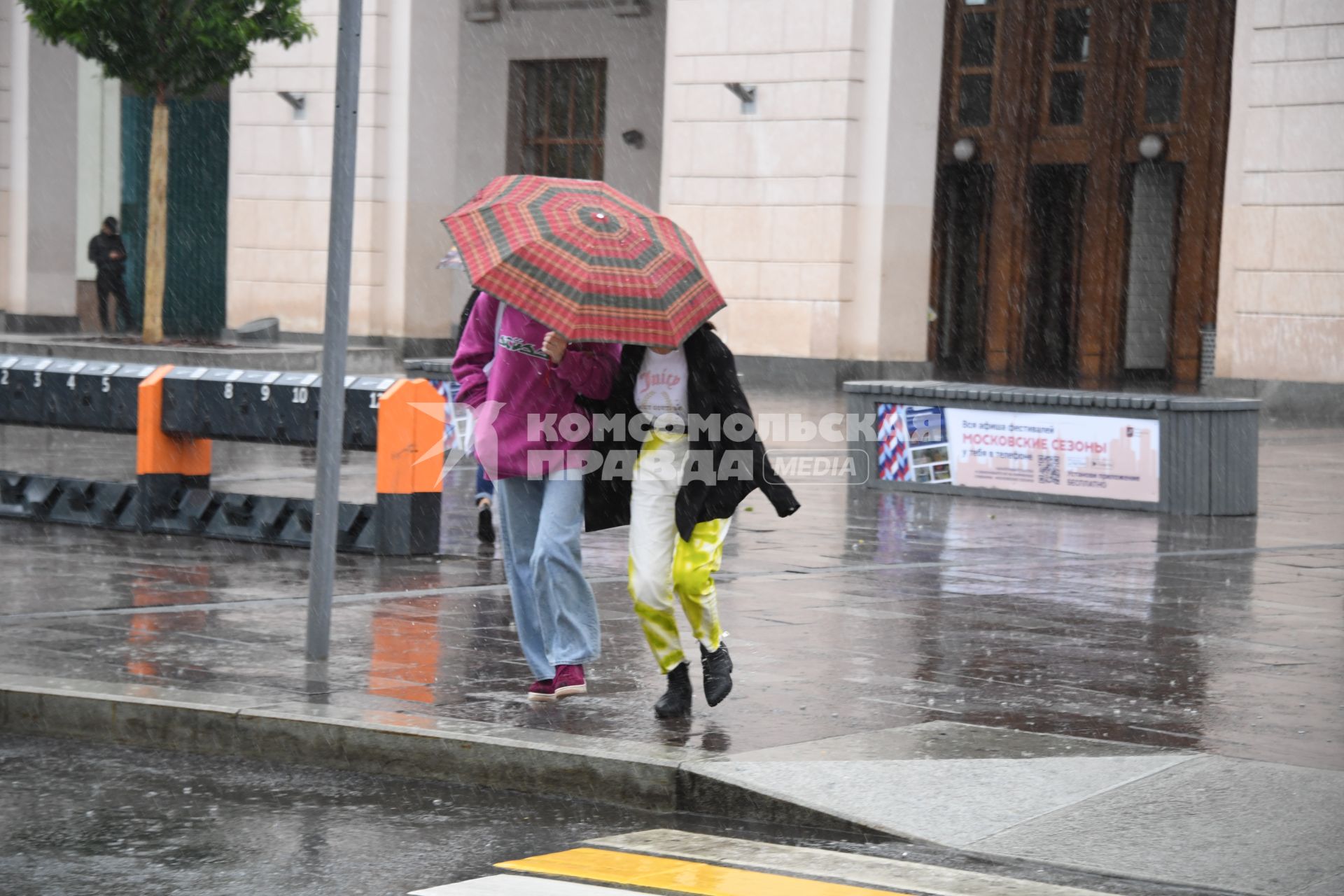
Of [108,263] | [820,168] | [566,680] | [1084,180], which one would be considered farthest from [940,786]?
[108,263]

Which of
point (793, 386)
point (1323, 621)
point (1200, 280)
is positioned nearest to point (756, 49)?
point (793, 386)

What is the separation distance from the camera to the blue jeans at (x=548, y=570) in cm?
644

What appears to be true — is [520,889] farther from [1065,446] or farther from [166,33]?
[166,33]

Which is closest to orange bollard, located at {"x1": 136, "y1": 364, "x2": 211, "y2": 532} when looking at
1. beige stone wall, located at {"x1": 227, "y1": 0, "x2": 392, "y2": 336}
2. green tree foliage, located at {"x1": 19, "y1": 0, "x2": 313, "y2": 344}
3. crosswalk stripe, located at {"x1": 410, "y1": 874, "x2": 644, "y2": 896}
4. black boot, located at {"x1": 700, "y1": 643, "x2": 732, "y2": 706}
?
black boot, located at {"x1": 700, "y1": 643, "x2": 732, "y2": 706}

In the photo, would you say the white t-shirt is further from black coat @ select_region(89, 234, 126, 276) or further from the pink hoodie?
black coat @ select_region(89, 234, 126, 276)

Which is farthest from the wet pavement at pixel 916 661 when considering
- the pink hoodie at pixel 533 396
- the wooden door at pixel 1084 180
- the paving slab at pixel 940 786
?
the wooden door at pixel 1084 180

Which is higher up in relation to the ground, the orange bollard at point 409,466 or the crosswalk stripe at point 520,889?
the orange bollard at point 409,466

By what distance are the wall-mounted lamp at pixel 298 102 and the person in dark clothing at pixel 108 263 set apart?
353 cm

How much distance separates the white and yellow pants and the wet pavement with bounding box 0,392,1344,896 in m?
0.37

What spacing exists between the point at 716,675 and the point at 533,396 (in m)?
1.15

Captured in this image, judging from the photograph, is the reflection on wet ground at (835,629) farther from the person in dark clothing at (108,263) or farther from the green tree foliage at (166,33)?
the person in dark clothing at (108,263)

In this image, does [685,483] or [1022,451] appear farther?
[1022,451]

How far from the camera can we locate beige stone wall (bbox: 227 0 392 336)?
1116 inches

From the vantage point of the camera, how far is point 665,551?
628 cm
